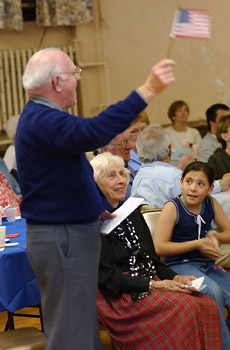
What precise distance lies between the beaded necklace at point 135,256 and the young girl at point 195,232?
0.19 metres

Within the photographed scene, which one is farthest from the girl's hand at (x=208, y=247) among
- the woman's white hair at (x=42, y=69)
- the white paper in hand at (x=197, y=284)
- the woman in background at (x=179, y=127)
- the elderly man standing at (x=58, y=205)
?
the woman in background at (x=179, y=127)

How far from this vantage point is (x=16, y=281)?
2898 mm

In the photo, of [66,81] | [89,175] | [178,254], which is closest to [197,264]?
[178,254]

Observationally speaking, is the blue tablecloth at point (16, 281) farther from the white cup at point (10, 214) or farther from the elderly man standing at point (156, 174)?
the elderly man standing at point (156, 174)

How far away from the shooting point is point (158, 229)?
10.8 ft

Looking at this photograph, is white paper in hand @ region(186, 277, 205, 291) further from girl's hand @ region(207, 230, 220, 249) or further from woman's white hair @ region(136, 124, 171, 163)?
woman's white hair @ region(136, 124, 171, 163)

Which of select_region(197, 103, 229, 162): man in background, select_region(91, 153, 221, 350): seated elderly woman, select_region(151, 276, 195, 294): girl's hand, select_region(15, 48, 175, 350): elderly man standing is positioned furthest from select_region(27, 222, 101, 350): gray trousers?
select_region(197, 103, 229, 162): man in background

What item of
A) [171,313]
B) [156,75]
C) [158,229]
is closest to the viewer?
[156,75]

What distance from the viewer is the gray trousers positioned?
7.42 feet

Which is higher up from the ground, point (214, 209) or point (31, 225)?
point (31, 225)

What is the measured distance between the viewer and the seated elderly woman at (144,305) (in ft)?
9.26

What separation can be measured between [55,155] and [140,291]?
3.34 feet

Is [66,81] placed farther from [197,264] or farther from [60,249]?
[197,264]

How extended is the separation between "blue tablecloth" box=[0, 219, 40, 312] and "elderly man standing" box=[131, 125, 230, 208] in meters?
1.09
